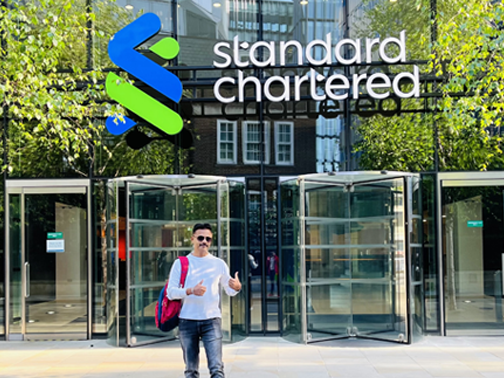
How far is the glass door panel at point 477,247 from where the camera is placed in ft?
36.2

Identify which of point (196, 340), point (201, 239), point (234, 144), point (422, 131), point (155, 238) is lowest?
point (196, 340)

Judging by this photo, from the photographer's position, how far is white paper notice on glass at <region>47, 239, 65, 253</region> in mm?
11102

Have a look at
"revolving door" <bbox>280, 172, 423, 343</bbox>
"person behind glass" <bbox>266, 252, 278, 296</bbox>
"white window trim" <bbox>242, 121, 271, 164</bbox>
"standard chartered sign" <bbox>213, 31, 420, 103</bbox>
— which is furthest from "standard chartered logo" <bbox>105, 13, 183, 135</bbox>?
"person behind glass" <bbox>266, 252, 278, 296</bbox>

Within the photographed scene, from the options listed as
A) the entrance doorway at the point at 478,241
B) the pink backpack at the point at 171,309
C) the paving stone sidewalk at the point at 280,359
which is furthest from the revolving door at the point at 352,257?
the pink backpack at the point at 171,309

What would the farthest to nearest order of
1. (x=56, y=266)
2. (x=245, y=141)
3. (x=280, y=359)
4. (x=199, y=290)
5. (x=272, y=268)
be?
(x=245, y=141) → (x=56, y=266) → (x=272, y=268) → (x=280, y=359) → (x=199, y=290)

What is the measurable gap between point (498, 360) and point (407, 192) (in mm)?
2646

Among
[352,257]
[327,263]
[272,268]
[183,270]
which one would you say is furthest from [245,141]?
[183,270]

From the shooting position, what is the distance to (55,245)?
437 inches

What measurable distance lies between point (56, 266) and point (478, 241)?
6.90 metres

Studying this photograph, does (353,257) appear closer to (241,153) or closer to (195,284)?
(241,153)

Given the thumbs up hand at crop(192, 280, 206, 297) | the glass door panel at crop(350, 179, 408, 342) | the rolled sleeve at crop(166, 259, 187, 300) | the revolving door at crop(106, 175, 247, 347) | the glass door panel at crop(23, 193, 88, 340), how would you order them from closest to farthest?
the thumbs up hand at crop(192, 280, 206, 297)
the rolled sleeve at crop(166, 259, 187, 300)
the revolving door at crop(106, 175, 247, 347)
the glass door panel at crop(350, 179, 408, 342)
the glass door panel at crop(23, 193, 88, 340)

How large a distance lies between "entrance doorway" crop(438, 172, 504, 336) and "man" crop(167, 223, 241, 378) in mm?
6205

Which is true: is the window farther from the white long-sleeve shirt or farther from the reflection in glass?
the white long-sleeve shirt

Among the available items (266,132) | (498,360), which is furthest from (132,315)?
(498,360)
